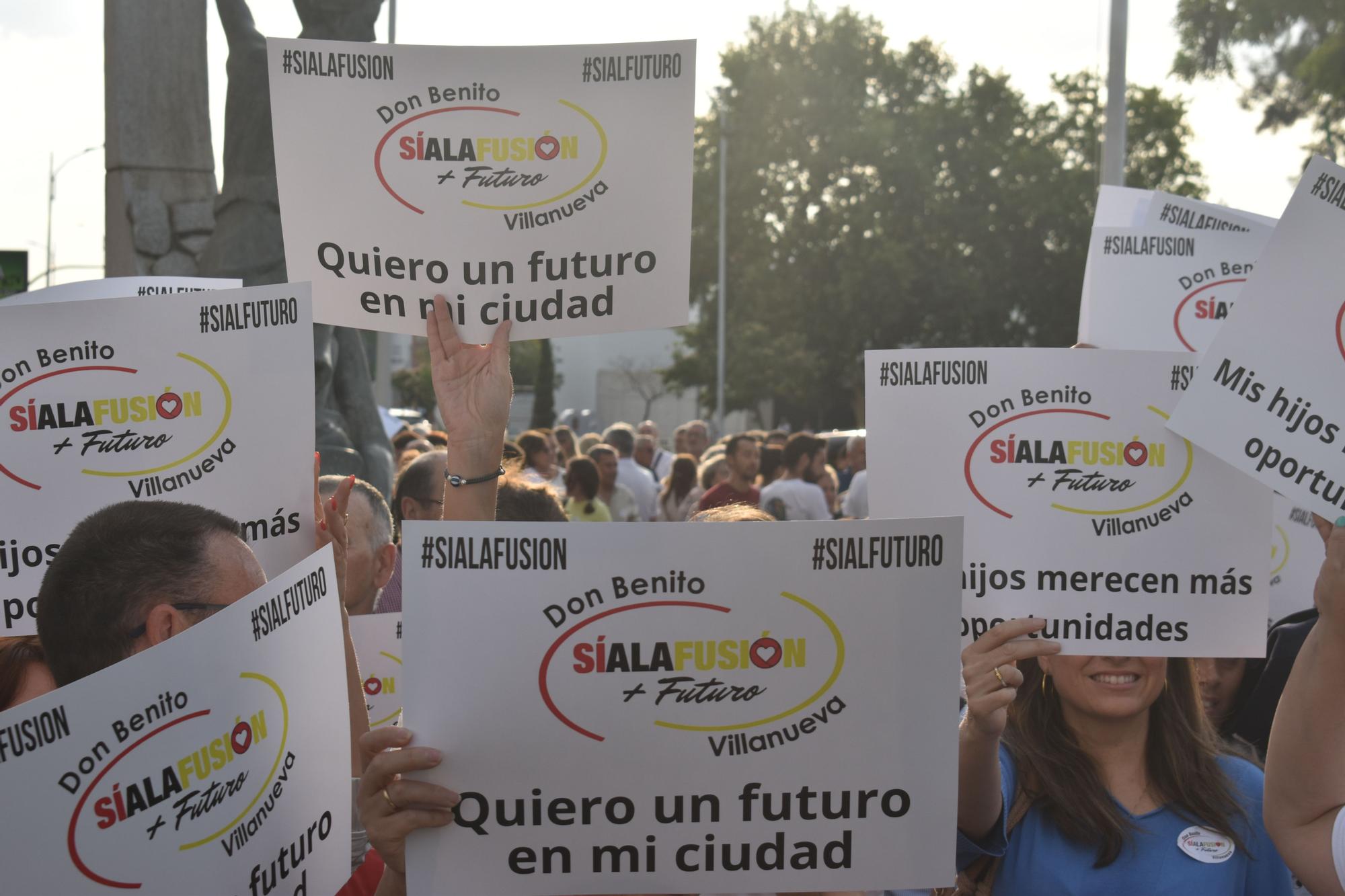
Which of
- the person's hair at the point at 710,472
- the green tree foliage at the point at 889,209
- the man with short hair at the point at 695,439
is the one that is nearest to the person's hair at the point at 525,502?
the person's hair at the point at 710,472

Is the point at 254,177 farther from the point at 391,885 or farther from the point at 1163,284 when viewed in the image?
the point at 391,885

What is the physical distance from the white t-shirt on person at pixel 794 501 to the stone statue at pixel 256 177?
2979 mm

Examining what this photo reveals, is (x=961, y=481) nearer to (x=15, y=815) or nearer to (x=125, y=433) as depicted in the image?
(x=125, y=433)

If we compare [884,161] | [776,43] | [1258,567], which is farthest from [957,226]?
[1258,567]

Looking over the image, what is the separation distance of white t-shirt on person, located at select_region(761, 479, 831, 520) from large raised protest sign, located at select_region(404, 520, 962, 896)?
6372 mm

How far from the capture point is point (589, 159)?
2795 millimetres

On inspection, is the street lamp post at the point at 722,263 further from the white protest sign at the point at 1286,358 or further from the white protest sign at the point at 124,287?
the white protest sign at the point at 1286,358

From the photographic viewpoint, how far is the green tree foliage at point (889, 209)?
35531 millimetres

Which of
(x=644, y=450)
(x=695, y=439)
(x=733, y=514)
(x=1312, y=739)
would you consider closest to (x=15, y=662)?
(x=733, y=514)

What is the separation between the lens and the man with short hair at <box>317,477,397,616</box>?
4.11 m

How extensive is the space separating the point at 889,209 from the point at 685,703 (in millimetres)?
35694

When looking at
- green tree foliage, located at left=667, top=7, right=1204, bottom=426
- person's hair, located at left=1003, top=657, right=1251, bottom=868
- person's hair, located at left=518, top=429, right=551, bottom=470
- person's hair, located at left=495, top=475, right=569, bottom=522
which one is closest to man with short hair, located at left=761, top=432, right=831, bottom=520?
person's hair, located at left=518, top=429, right=551, bottom=470

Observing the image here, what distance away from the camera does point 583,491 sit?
8.61 m

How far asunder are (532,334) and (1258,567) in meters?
1.63
